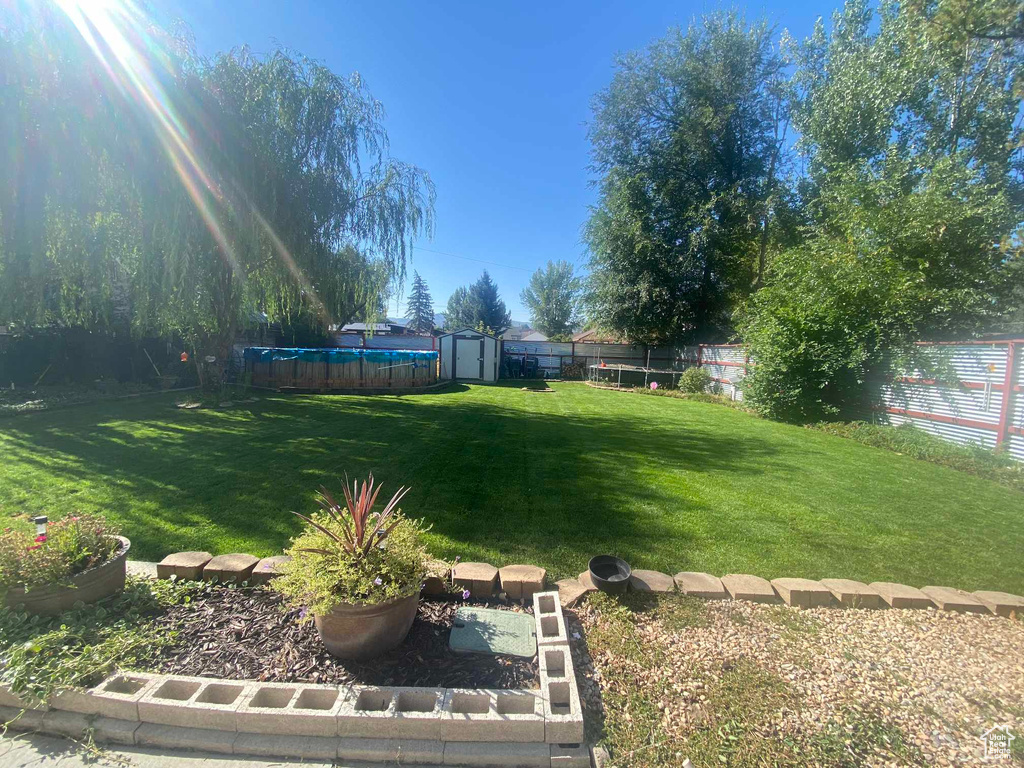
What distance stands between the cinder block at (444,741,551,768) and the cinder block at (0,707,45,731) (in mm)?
1585

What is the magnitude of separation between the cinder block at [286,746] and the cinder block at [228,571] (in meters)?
1.11

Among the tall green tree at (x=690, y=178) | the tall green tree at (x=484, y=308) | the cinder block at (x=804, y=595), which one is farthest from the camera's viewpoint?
the tall green tree at (x=484, y=308)

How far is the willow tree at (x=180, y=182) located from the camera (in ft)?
19.9

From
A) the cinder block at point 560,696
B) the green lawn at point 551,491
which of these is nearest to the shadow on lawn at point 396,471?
the green lawn at point 551,491

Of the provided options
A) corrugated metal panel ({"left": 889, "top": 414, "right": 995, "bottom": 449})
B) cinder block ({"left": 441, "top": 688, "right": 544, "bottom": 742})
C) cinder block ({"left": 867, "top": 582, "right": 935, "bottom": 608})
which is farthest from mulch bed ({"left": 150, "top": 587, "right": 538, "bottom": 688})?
corrugated metal panel ({"left": 889, "top": 414, "right": 995, "bottom": 449})

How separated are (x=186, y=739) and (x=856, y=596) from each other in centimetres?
345

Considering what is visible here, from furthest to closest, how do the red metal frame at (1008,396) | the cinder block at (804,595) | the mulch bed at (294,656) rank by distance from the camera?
the red metal frame at (1008,396)
the cinder block at (804,595)
the mulch bed at (294,656)

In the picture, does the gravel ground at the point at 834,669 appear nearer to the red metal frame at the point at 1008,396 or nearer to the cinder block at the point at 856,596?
the cinder block at the point at 856,596

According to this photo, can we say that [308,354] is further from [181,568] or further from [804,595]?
[804,595]

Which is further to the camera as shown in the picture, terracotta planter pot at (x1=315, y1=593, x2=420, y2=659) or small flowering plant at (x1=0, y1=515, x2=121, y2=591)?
small flowering plant at (x1=0, y1=515, x2=121, y2=591)

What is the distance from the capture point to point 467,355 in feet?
59.1

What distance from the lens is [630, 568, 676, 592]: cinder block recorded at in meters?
→ 2.56

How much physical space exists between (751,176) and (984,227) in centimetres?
1030

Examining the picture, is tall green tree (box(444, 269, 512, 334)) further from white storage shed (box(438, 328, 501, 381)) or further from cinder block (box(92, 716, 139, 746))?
cinder block (box(92, 716, 139, 746))
